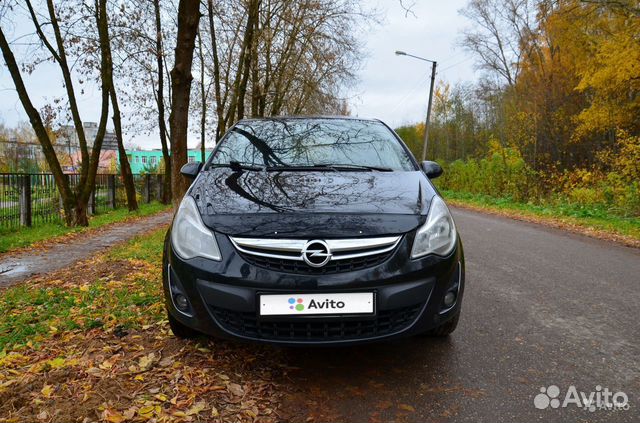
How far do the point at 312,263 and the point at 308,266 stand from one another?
0.10ft

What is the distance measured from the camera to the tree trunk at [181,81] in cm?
650

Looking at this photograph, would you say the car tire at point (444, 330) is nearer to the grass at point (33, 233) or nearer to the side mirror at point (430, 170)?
the side mirror at point (430, 170)

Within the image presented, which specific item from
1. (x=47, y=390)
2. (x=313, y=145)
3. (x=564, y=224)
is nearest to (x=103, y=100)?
(x=313, y=145)

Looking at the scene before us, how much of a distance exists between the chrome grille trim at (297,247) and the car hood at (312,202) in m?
0.03

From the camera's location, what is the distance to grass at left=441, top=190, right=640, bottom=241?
9.39 metres

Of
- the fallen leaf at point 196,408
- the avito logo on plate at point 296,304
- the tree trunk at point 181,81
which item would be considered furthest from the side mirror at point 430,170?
the tree trunk at point 181,81

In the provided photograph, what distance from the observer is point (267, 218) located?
2.52m

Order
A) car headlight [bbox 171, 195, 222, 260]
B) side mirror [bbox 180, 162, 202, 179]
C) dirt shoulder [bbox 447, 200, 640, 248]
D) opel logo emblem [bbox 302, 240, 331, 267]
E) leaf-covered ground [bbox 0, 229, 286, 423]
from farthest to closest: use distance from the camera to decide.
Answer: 1. dirt shoulder [bbox 447, 200, 640, 248]
2. side mirror [bbox 180, 162, 202, 179]
3. car headlight [bbox 171, 195, 222, 260]
4. opel logo emblem [bbox 302, 240, 331, 267]
5. leaf-covered ground [bbox 0, 229, 286, 423]

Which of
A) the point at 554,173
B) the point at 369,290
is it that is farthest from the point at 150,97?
the point at 369,290

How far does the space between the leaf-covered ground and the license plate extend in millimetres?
482

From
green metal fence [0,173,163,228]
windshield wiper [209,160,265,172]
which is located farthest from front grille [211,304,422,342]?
green metal fence [0,173,163,228]

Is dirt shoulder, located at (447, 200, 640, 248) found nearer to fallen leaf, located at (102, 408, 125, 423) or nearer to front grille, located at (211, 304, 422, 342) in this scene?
front grille, located at (211, 304, 422, 342)

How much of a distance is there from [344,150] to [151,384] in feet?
6.88

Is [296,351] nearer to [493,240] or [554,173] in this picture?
[493,240]
